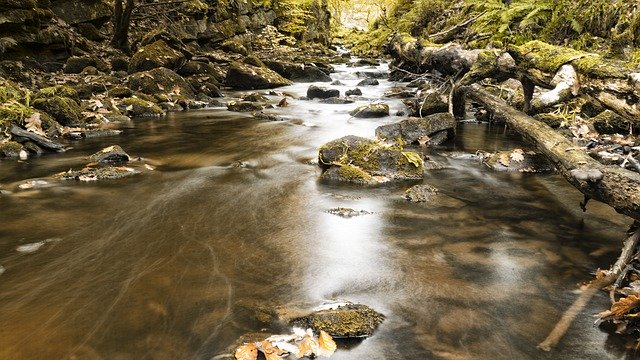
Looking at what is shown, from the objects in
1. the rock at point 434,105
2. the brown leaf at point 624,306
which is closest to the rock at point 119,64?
the rock at point 434,105

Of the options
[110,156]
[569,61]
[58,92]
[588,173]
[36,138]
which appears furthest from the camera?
[58,92]

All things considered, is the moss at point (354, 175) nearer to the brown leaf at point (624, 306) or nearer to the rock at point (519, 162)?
the rock at point (519, 162)

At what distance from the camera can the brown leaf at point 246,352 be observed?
2.66m

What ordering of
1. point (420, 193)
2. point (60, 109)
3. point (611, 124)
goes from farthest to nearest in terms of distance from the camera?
point (60, 109) → point (611, 124) → point (420, 193)

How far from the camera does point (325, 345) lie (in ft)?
9.12

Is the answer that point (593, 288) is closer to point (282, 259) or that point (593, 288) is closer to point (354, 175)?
point (282, 259)

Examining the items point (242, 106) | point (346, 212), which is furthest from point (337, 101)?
point (346, 212)

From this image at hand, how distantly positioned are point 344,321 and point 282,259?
3.81ft

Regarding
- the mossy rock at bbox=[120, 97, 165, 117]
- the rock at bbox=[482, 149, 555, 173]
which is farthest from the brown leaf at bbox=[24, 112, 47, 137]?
the rock at bbox=[482, 149, 555, 173]

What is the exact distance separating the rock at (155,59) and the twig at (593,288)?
44.7 ft

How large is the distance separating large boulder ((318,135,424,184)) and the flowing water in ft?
1.01

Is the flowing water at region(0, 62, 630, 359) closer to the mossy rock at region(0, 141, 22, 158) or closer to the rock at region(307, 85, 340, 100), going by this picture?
the mossy rock at region(0, 141, 22, 158)

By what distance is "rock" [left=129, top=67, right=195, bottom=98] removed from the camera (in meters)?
12.6

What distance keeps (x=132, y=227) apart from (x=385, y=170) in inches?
139
